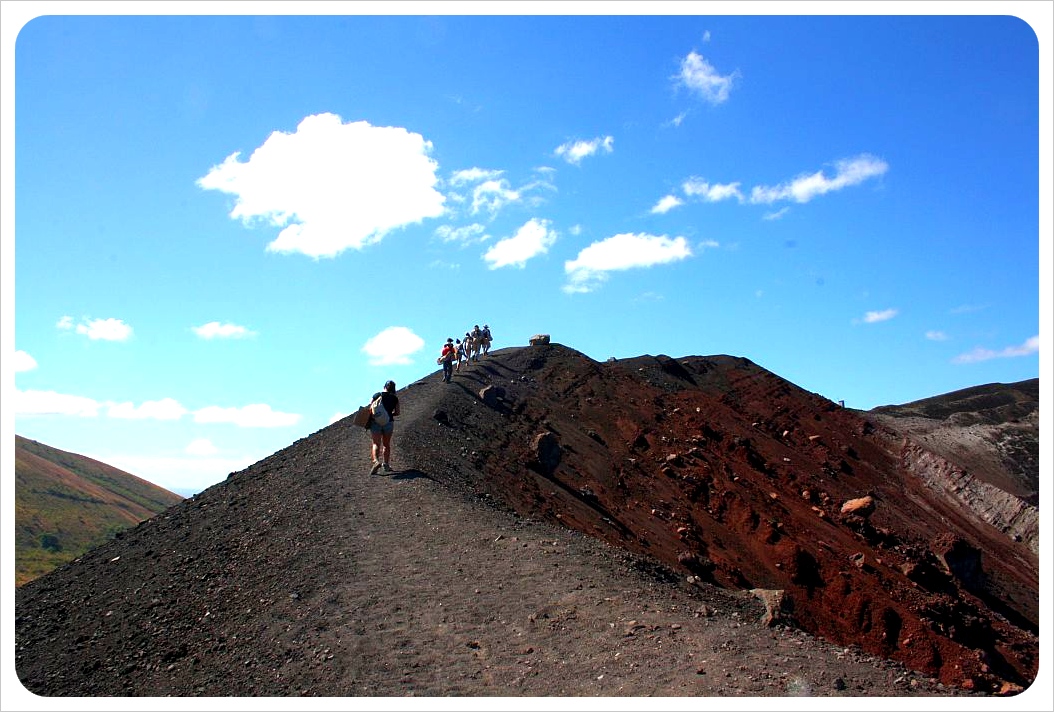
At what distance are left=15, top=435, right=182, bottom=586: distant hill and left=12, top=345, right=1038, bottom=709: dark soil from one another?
41.2m

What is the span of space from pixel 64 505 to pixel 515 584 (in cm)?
7121

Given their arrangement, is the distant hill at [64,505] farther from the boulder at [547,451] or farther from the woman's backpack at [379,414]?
the woman's backpack at [379,414]

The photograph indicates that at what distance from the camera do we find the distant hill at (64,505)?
56188 mm

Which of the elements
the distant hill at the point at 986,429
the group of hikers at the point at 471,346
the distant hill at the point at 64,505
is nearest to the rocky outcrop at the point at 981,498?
the distant hill at the point at 986,429

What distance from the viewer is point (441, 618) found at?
8.55 m

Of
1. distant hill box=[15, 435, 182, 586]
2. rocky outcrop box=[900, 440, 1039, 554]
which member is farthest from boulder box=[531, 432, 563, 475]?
distant hill box=[15, 435, 182, 586]

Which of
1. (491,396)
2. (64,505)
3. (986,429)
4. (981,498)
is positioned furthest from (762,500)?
(64,505)

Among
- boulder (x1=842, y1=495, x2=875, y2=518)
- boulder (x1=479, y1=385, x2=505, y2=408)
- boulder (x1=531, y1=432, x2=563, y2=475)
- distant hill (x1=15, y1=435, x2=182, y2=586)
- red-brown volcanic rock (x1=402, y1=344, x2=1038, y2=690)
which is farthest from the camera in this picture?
distant hill (x1=15, y1=435, x2=182, y2=586)

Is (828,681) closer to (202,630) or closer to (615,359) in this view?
(202,630)

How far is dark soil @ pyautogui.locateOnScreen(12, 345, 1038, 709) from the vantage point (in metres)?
7.46

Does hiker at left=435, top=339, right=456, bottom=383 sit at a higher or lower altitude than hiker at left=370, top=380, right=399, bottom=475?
higher

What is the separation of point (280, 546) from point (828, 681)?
24.4 feet

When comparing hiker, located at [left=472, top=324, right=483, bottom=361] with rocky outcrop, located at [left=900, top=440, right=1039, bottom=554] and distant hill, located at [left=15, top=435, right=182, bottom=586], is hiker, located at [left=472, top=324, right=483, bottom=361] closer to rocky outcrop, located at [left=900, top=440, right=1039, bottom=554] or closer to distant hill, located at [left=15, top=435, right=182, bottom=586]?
rocky outcrop, located at [left=900, top=440, right=1039, bottom=554]

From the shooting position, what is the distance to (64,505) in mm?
66562
